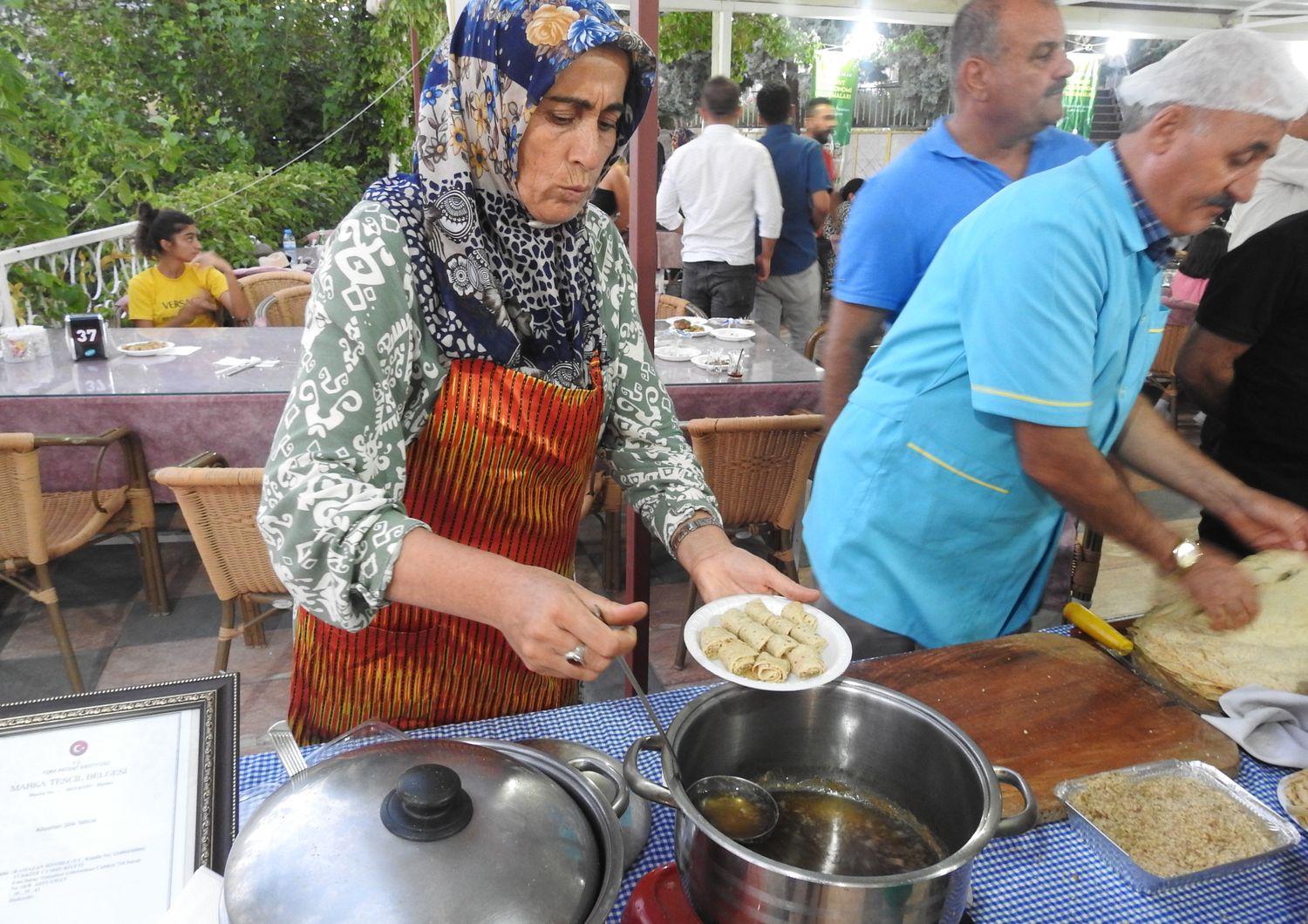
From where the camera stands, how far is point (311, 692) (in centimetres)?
143

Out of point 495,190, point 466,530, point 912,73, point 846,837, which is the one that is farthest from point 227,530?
point 912,73

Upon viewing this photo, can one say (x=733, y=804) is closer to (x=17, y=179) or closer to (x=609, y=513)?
(x=609, y=513)

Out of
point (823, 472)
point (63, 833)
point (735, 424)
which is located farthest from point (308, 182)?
point (63, 833)

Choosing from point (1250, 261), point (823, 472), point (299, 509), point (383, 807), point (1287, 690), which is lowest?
point (1287, 690)

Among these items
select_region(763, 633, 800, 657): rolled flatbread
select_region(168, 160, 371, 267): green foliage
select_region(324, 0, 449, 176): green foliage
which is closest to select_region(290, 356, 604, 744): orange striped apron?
select_region(763, 633, 800, 657): rolled flatbread

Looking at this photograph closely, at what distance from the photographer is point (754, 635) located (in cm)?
111

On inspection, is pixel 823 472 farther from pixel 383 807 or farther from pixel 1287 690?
pixel 383 807

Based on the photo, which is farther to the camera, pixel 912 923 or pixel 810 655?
pixel 810 655

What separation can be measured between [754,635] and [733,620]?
5cm

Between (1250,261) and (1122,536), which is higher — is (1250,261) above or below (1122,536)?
above

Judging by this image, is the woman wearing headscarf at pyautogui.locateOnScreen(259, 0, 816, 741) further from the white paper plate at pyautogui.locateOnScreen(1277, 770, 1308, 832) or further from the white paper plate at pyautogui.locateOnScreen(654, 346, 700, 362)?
the white paper plate at pyautogui.locateOnScreen(654, 346, 700, 362)

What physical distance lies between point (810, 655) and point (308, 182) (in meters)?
10.9

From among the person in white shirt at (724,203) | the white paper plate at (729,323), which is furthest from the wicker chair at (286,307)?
the person in white shirt at (724,203)

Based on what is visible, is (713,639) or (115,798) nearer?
(115,798)
